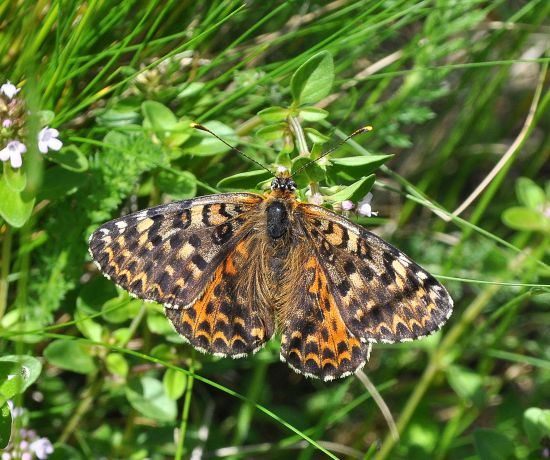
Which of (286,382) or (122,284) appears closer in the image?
(122,284)

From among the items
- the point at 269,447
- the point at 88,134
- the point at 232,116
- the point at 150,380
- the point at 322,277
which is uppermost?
the point at 88,134

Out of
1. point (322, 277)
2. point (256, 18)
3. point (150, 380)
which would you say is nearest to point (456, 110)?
point (256, 18)

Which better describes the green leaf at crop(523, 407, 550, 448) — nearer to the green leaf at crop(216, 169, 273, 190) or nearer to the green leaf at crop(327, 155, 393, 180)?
the green leaf at crop(327, 155, 393, 180)

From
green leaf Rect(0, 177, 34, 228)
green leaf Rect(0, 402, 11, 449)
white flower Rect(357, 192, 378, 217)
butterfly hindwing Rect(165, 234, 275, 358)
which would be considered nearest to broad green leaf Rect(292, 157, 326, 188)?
white flower Rect(357, 192, 378, 217)

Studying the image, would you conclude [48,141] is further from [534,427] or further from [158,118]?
[534,427]

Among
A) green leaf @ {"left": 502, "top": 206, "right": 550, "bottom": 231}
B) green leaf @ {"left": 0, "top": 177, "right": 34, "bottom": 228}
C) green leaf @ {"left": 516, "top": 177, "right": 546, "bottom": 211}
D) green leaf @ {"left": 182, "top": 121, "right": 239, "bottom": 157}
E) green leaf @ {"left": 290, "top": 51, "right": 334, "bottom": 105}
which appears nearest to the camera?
green leaf @ {"left": 0, "top": 177, "right": 34, "bottom": 228}

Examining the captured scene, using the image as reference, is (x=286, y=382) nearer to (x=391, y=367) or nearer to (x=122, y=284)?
(x=391, y=367)
